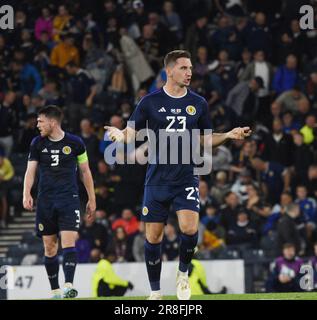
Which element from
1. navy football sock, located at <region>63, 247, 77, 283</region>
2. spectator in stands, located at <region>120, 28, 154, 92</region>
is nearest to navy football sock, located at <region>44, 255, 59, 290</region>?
navy football sock, located at <region>63, 247, 77, 283</region>

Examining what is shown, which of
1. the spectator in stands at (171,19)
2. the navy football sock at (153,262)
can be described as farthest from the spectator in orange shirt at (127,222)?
the navy football sock at (153,262)

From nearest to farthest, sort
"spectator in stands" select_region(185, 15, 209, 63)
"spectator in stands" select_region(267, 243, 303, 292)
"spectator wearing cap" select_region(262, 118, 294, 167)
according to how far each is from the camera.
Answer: "spectator in stands" select_region(267, 243, 303, 292) → "spectator wearing cap" select_region(262, 118, 294, 167) → "spectator in stands" select_region(185, 15, 209, 63)

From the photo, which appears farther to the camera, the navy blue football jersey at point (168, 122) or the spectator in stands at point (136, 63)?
the spectator in stands at point (136, 63)

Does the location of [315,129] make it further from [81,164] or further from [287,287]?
[81,164]

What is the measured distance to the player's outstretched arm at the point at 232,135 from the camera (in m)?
12.6

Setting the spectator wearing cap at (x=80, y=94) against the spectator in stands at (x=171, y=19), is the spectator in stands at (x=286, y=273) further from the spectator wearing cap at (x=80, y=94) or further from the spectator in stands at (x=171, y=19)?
the spectator in stands at (x=171, y=19)

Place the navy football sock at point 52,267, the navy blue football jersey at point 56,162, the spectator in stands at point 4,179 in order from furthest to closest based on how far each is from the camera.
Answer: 1. the spectator in stands at point 4,179
2. the navy football sock at point 52,267
3. the navy blue football jersey at point 56,162

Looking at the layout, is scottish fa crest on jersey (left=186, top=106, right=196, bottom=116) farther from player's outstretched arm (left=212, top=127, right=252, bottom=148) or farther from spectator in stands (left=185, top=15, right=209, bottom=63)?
spectator in stands (left=185, top=15, right=209, bottom=63)

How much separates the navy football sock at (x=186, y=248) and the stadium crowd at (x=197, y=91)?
7.56 meters

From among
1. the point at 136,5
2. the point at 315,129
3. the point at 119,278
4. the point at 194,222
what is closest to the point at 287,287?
the point at 119,278

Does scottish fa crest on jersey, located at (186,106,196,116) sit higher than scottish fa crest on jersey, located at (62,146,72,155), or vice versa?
scottish fa crest on jersey, located at (186,106,196,116)

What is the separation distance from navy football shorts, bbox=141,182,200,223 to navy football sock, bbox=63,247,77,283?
6.80 ft

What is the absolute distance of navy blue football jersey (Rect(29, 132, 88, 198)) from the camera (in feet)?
49.3

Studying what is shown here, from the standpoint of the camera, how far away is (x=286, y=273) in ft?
65.3
